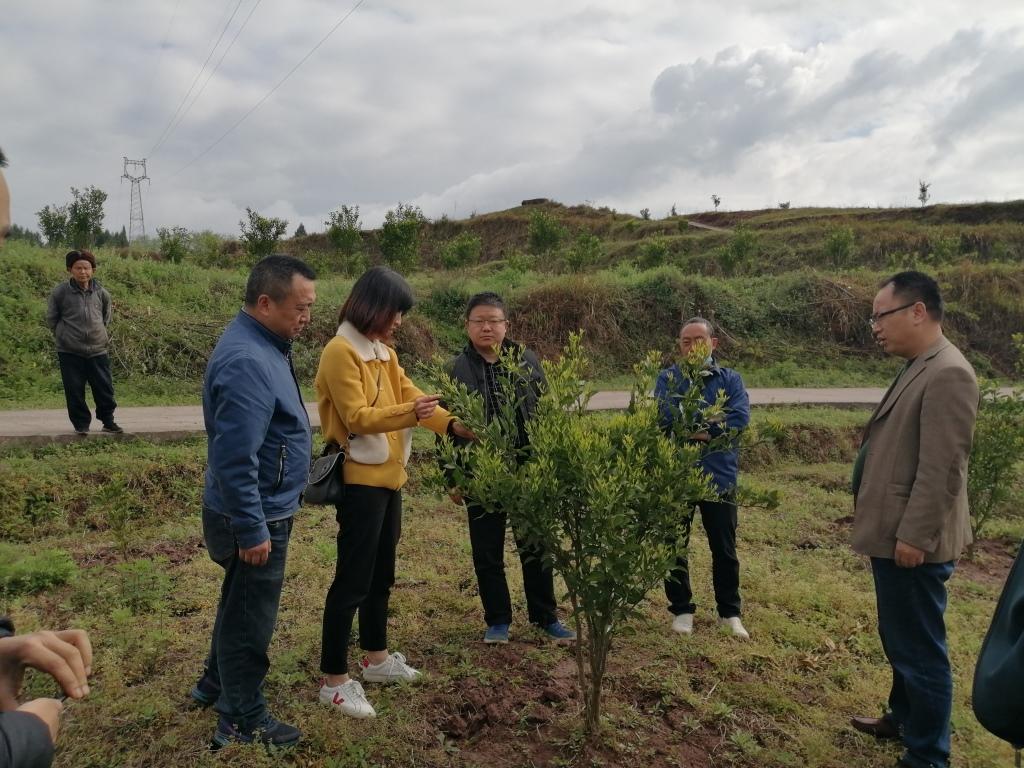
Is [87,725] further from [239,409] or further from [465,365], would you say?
[465,365]

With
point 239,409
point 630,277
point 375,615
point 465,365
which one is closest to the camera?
point 239,409

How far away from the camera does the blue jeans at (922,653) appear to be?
2.87 metres

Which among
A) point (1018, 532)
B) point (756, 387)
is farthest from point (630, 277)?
point (1018, 532)

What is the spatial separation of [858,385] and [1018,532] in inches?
337

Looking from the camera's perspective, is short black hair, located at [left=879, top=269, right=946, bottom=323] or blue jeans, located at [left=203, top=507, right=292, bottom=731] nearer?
blue jeans, located at [left=203, top=507, right=292, bottom=731]

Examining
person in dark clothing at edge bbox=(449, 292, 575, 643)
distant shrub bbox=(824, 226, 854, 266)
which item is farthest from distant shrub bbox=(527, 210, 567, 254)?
person in dark clothing at edge bbox=(449, 292, 575, 643)

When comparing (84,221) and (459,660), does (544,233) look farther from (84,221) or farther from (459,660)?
(459,660)

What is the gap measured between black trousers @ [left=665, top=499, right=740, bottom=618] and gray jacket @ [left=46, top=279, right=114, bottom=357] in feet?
19.8

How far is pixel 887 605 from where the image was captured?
299 centimetres

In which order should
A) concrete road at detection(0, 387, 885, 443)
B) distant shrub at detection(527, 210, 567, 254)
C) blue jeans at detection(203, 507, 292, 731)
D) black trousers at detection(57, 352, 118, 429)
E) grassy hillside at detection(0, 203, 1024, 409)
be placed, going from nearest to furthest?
blue jeans at detection(203, 507, 292, 731) → black trousers at detection(57, 352, 118, 429) → concrete road at detection(0, 387, 885, 443) → grassy hillside at detection(0, 203, 1024, 409) → distant shrub at detection(527, 210, 567, 254)

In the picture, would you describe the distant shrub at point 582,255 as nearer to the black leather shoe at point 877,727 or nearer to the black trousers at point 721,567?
the black trousers at point 721,567

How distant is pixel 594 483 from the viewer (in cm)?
249

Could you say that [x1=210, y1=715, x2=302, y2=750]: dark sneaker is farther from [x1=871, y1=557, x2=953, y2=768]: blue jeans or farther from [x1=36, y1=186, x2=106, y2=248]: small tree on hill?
[x1=36, y1=186, x2=106, y2=248]: small tree on hill

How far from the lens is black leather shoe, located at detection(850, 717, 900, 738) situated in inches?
125
